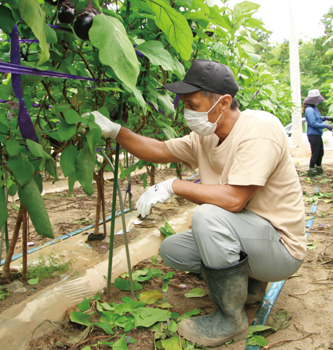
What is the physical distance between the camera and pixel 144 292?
1.78 meters

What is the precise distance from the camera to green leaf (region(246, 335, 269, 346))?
1402 millimetres

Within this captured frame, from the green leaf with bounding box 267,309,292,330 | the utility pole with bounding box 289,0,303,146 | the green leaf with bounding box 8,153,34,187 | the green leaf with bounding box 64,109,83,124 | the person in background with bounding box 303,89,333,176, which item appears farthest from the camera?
the utility pole with bounding box 289,0,303,146

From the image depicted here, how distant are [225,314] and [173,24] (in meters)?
1.25

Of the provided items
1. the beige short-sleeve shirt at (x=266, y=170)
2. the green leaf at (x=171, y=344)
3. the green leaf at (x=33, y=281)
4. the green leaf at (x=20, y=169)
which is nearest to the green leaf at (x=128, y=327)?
the green leaf at (x=171, y=344)

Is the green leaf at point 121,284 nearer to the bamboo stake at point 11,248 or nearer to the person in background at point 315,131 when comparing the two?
the bamboo stake at point 11,248

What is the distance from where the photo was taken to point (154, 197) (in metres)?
1.60

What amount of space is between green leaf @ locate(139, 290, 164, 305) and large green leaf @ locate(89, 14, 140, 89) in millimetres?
1313

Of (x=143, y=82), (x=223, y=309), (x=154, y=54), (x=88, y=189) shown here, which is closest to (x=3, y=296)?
(x=88, y=189)

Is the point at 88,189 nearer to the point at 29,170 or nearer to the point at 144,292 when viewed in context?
the point at 29,170

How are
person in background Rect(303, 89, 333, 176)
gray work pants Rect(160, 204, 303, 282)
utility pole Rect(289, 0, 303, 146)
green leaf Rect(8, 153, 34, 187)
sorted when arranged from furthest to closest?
utility pole Rect(289, 0, 303, 146) → person in background Rect(303, 89, 333, 176) → gray work pants Rect(160, 204, 303, 282) → green leaf Rect(8, 153, 34, 187)

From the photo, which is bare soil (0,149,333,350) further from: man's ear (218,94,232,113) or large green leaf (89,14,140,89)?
large green leaf (89,14,140,89)

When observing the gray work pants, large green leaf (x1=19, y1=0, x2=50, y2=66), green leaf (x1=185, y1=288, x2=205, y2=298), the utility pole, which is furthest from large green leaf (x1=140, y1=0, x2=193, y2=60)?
the utility pole

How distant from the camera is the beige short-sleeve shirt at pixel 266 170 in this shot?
4.77ft

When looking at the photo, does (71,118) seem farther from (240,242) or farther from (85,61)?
(240,242)
